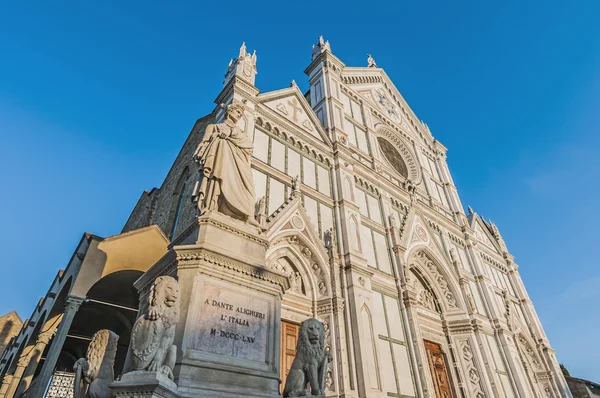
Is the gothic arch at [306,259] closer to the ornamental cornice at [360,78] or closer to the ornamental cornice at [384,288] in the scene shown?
the ornamental cornice at [384,288]

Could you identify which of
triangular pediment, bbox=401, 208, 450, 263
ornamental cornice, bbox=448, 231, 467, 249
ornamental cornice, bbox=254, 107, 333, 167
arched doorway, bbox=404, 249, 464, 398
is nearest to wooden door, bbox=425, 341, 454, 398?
arched doorway, bbox=404, 249, 464, 398

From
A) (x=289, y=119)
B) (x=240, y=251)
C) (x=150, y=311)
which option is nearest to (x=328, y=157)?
(x=289, y=119)

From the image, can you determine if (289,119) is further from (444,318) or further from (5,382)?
(5,382)

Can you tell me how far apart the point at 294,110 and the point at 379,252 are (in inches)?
286

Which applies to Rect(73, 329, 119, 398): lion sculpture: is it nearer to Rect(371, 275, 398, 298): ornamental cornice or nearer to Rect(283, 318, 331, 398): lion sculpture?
Rect(283, 318, 331, 398): lion sculpture

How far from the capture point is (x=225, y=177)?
5832mm

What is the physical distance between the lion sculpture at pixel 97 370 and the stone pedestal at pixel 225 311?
0.82 m

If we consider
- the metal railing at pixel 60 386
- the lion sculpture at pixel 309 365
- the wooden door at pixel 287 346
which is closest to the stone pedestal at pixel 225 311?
the lion sculpture at pixel 309 365

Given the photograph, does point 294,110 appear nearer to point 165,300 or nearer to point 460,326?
point 460,326

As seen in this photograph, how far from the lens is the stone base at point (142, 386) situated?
3285 millimetres

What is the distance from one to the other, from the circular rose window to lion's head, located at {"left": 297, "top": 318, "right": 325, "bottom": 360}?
55.4ft

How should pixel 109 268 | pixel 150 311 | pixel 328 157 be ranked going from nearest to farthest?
1. pixel 150 311
2. pixel 109 268
3. pixel 328 157

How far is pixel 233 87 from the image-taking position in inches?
532

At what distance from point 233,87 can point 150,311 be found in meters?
11.1
